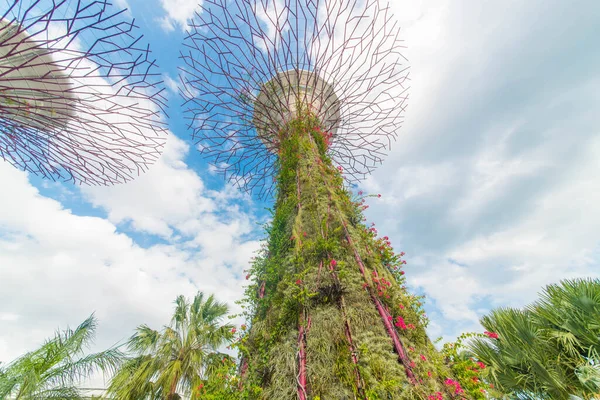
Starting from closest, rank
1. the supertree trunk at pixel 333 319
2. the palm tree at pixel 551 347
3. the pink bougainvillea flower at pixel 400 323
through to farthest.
Answer: the supertree trunk at pixel 333 319 → the pink bougainvillea flower at pixel 400 323 → the palm tree at pixel 551 347

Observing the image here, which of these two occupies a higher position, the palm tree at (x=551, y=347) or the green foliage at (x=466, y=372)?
the palm tree at (x=551, y=347)

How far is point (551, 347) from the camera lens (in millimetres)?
5301

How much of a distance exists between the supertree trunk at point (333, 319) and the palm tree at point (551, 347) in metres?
4.12

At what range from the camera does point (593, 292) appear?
5418mm

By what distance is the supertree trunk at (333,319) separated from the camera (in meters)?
1.97

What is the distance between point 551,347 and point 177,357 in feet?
28.9

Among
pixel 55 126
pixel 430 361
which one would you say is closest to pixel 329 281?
pixel 430 361

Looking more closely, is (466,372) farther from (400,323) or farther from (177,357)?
(177,357)

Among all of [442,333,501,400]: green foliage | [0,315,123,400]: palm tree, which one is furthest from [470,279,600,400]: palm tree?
[0,315,123,400]: palm tree

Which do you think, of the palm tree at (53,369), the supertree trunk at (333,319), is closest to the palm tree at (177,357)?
the palm tree at (53,369)

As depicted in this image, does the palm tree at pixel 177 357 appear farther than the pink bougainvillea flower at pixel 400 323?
Yes

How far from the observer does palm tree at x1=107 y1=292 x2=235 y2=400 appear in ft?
21.8

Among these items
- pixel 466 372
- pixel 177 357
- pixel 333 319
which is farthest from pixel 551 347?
pixel 177 357

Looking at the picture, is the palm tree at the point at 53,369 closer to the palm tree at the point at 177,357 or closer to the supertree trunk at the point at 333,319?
the palm tree at the point at 177,357
